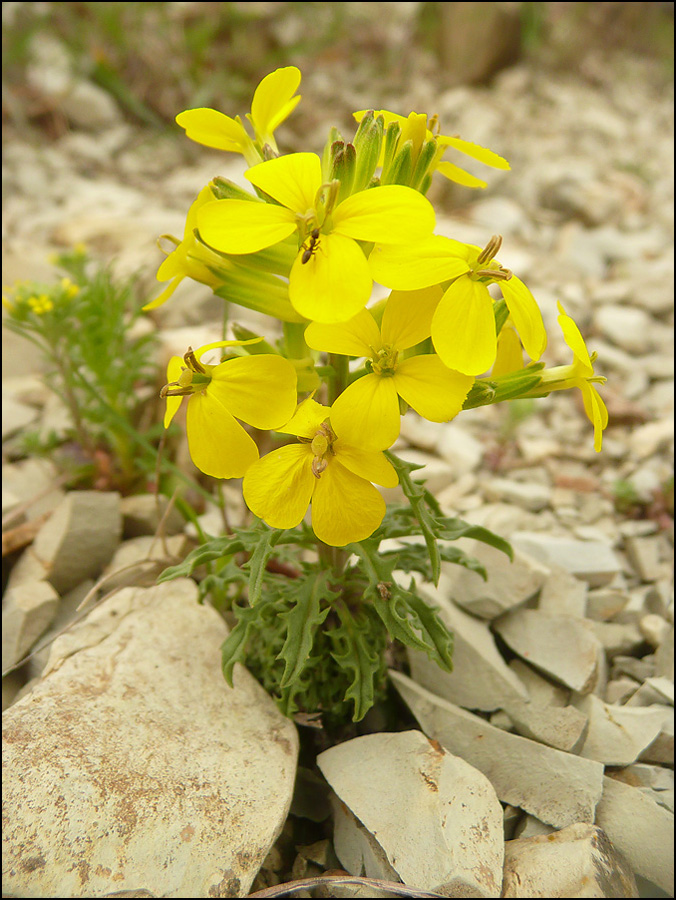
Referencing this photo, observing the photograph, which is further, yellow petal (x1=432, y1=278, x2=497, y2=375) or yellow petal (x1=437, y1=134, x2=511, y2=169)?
yellow petal (x1=437, y1=134, x2=511, y2=169)

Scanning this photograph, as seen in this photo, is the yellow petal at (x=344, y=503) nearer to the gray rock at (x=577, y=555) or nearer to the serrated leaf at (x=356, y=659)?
the serrated leaf at (x=356, y=659)

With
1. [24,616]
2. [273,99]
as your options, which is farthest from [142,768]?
[273,99]

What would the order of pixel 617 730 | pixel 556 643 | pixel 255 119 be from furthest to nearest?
pixel 556 643, pixel 617 730, pixel 255 119

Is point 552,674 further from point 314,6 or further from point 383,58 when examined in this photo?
point 314,6

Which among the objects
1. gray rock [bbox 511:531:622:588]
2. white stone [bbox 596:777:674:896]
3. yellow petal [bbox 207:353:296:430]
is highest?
yellow petal [bbox 207:353:296:430]

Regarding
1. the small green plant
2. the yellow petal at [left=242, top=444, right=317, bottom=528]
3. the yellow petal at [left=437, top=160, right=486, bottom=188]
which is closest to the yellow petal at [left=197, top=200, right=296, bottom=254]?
the yellow petal at [left=242, top=444, right=317, bottom=528]

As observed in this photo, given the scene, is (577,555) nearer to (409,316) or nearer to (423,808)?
(423,808)

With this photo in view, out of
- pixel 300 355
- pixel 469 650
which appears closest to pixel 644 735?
pixel 469 650

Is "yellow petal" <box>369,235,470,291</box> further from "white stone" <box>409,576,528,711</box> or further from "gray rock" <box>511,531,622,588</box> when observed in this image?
"gray rock" <box>511,531,622,588</box>
